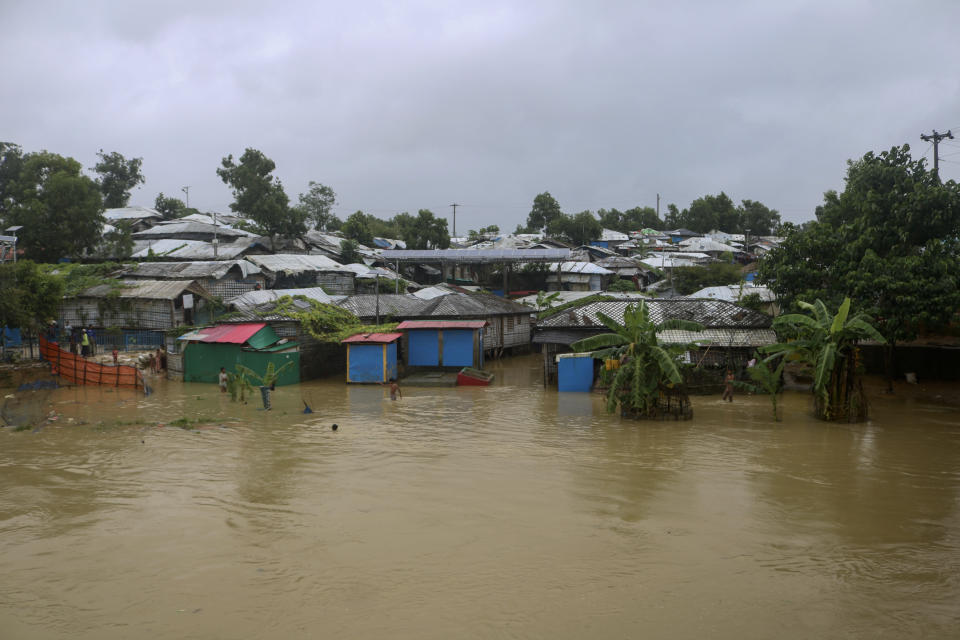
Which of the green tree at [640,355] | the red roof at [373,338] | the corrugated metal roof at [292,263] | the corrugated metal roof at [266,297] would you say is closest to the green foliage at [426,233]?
the corrugated metal roof at [292,263]

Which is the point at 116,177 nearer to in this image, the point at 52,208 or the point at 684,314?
the point at 52,208

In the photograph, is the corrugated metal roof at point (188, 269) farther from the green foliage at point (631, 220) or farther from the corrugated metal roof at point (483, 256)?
the green foliage at point (631, 220)

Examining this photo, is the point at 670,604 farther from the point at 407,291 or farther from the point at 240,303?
the point at 407,291

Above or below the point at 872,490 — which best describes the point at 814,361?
above

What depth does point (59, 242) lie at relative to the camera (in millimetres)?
31531

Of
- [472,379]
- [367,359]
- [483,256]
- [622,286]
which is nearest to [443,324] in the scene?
[472,379]

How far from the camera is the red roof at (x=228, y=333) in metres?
23.1

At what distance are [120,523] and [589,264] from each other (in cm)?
3339

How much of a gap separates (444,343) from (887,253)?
14867 mm

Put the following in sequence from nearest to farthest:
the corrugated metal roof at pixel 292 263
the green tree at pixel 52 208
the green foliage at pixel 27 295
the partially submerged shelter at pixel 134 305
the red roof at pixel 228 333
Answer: the green foliage at pixel 27 295
the red roof at pixel 228 333
the partially submerged shelter at pixel 134 305
the green tree at pixel 52 208
the corrugated metal roof at pixel 292 263

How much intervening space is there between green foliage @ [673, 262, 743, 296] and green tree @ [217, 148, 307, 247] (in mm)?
22649

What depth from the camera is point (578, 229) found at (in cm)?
5734

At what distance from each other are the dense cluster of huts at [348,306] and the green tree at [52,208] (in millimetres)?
2961

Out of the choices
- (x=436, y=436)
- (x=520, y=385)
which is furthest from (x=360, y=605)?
(x=520, y=385)
